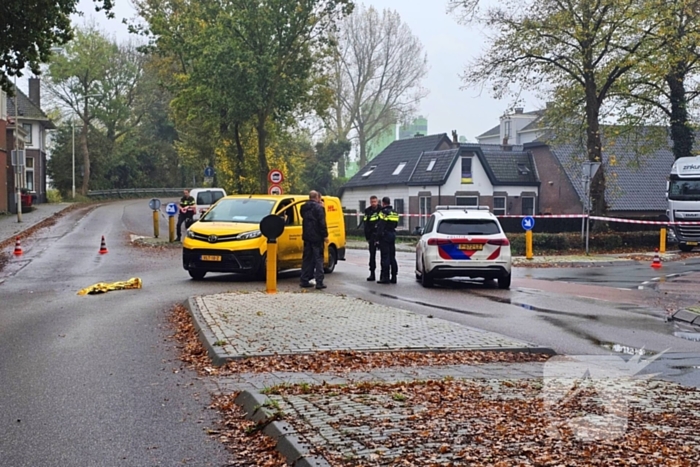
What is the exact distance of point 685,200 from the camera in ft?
113

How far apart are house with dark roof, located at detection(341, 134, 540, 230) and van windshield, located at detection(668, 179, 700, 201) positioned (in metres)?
19.6

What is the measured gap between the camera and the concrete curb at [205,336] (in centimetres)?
920

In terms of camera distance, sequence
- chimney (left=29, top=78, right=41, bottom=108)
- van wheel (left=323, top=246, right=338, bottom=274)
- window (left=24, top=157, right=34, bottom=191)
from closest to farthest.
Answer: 1. van wheel (left=323, top=246, right=338, bottom=274)
2. window (left=24, top=157, right=34, bottom=191)
3. chimney (left=29, top=78, right=41, bottom=108)

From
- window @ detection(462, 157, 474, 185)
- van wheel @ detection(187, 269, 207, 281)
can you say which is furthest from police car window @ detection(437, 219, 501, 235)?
window @ detection(462, 157, 474, 185)

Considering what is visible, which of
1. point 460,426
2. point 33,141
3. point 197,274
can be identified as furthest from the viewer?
point 33,141

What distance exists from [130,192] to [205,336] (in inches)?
2832

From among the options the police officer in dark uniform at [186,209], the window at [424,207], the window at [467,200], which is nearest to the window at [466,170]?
the window at [467,200]

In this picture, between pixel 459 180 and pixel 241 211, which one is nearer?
pixel 241 211

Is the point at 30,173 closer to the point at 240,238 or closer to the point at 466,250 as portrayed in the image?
the point at 240,238

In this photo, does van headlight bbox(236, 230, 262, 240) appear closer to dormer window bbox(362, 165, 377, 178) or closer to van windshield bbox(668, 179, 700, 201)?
van windshield bbox(668, 179, 700, 201)

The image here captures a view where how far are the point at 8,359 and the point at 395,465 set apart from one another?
5.97 metres

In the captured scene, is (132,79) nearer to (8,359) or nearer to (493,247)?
(493,247)

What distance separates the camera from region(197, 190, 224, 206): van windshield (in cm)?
3925

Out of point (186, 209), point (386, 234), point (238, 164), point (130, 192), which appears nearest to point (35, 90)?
point (130, 192)
